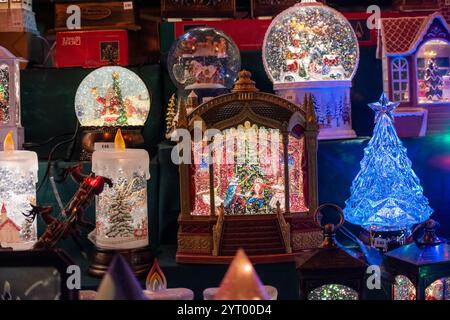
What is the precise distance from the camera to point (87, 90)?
12.7ft

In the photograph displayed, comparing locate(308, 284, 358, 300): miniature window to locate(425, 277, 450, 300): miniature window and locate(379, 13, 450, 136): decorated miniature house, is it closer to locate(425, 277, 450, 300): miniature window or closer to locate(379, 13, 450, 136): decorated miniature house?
locate(425, 277, 450, 300): miniature window

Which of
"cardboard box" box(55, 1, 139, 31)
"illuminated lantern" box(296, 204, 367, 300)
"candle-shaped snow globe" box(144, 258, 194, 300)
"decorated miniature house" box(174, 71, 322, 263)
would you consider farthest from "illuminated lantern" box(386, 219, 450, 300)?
"cardboard box" box(55, 1, 139, 31)

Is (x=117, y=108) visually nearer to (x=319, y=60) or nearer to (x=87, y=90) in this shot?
(x=87, y=90)

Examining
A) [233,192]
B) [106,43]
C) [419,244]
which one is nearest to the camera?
[419,244]

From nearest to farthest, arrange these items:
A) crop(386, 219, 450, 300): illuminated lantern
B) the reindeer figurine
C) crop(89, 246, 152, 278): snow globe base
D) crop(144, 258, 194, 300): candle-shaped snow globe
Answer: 1. crop(144, 258, 194, 300): candle-shaped snow globe
2. crop(386, 219, 450, 300): illuminated lantern
3. the reindeer figurine
4. crop(89, 246, 152, 278): snow globe base

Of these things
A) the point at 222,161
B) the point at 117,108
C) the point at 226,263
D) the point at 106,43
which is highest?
the point at 106,43

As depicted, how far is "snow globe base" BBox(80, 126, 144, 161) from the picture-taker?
3672 mm

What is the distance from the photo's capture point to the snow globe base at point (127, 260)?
9.98 ft

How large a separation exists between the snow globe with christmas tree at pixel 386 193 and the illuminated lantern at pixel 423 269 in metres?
1.02

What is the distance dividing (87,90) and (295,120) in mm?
1309

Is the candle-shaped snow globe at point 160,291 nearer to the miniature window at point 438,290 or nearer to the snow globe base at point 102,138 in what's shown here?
the miniature window at point 438,290

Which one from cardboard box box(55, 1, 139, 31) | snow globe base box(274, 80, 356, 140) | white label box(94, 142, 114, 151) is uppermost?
cardboard box box(55, 1, 139, 31)

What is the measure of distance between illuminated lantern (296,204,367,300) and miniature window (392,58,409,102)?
216cm
